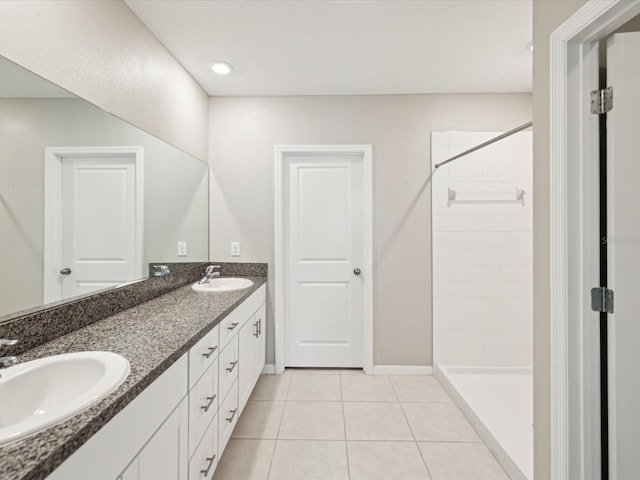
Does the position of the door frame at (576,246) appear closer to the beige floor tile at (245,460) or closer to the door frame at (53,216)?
the beige floor tile at (245,460)

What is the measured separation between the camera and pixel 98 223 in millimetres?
1557

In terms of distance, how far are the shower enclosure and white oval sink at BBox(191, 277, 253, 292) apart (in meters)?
1.65

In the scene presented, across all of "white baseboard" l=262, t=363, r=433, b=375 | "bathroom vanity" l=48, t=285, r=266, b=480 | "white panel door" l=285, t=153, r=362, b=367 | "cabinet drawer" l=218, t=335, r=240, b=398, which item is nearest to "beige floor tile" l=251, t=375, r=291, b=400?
"white baseboard" l=262, t=363, r=433, b=375

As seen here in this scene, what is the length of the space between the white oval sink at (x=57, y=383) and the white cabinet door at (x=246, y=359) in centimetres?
106

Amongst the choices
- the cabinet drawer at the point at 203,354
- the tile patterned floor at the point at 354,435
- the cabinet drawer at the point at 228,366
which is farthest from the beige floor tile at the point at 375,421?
the cabinet drawer at the point at 203,354

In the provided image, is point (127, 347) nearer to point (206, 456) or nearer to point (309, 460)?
point (206, 456)

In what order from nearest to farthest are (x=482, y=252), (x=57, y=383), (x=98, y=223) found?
(x=57, y=383), (x=98, y=223), (x=482, y=252)

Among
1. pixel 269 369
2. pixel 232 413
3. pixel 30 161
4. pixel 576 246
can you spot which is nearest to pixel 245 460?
pixel 232 413

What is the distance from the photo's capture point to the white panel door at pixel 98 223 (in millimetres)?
1386

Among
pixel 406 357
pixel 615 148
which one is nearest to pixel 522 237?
pixel 406 357

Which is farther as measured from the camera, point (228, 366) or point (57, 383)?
point (228, 366)

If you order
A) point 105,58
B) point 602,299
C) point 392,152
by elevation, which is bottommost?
point 602,299

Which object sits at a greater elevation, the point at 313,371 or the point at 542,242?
the point at 542,242

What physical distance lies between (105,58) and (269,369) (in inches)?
98.5
